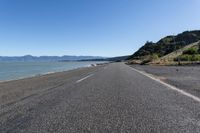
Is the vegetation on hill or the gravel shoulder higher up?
the vegetation on hill

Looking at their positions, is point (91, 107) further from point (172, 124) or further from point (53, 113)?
point (172, 124)

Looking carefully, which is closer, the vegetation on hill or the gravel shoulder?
the gravel shoulder

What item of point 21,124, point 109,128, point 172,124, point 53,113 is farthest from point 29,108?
point 172,124

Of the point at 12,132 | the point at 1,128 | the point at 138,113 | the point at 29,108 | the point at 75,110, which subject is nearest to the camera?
the point at 12,132

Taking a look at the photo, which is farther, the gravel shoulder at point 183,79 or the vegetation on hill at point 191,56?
the vegetation on hill at point 191,56

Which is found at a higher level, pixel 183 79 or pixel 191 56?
pixel 191 56

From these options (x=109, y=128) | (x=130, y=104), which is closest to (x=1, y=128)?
(x=109, y=128)

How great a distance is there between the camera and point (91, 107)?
7129 mm

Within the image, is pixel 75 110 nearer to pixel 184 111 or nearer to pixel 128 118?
pixel 128 118

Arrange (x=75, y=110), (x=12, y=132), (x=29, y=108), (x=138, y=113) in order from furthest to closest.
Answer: (x=29, y=108) < (x=75, y=110) < (x=138, y=113) < (x=12, y=132)

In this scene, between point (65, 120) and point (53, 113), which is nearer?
point (65, 120)

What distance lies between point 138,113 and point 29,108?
9.39 feet

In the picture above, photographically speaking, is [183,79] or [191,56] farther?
[191,56]

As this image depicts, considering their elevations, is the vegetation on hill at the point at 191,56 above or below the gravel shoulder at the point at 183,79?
above
